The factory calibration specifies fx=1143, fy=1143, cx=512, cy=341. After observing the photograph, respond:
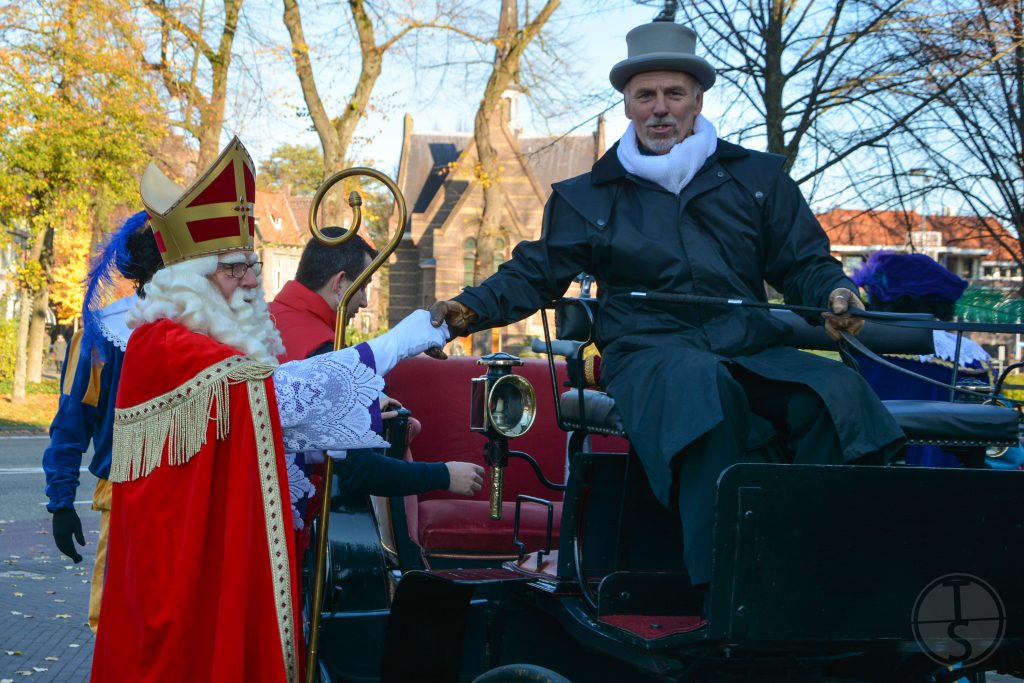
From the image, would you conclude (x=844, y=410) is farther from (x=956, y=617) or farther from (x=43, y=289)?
(x=43, y=289)

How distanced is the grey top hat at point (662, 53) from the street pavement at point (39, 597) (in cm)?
372

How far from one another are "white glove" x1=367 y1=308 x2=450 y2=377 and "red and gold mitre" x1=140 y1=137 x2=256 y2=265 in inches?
19.6

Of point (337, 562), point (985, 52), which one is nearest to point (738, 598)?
point (337, 562)

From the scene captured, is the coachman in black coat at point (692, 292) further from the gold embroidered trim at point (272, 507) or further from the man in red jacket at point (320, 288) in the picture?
the man in red jacket at point (320, 288)

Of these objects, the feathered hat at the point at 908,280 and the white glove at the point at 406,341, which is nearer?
the white glove at the point at 406,341

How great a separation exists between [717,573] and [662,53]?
167 cm

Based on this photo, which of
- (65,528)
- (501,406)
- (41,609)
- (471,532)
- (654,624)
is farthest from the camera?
(41,609)

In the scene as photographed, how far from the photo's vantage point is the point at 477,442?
17.2 feet

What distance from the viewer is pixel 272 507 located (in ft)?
10.0

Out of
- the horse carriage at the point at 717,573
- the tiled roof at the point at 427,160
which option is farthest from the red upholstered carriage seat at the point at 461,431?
the tiled roof at the point at 427,160

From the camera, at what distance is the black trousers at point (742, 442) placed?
2.78 m

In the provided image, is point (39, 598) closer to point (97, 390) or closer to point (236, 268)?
point (97, 390)

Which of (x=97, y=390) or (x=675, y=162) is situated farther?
(x=97, y=390)

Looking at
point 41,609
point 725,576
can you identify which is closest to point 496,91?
point 41,609
